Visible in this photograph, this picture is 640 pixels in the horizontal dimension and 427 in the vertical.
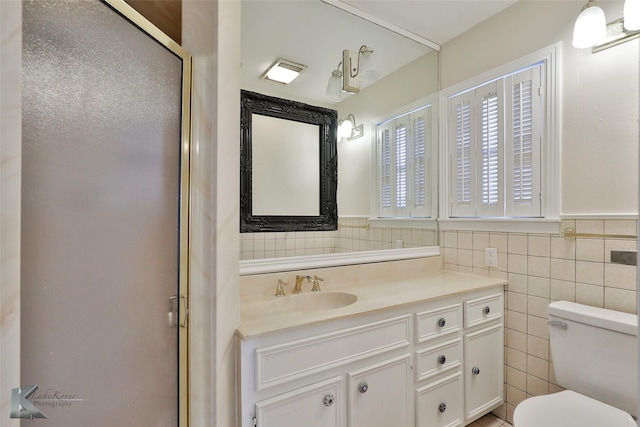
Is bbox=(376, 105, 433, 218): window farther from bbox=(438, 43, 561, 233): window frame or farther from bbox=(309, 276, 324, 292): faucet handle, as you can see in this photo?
bbox=(309, 276, 324, 292): faucet handle

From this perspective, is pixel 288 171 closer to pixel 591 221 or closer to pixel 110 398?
pixel 110 398

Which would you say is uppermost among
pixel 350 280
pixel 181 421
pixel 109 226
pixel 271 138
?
pixel 271 138

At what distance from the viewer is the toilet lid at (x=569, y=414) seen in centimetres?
116

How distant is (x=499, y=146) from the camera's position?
5.94 feet

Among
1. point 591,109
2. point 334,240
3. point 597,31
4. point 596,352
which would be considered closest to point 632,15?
point 597,31

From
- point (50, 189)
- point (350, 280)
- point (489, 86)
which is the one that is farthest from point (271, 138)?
point (489, 86)

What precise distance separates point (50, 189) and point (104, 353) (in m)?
0.45

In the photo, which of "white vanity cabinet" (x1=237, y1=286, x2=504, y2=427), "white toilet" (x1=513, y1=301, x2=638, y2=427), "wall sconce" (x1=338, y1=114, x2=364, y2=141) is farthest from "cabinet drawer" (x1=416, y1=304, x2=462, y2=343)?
"wall sconce" (x1=338, y1=114, x2=364, y2=141)

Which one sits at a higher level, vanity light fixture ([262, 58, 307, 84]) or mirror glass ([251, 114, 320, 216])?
vanity light fixture ([262, 58, 307, 84])

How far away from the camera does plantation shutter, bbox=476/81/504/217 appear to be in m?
1.81

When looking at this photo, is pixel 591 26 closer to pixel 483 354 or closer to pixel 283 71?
pixel 283 71

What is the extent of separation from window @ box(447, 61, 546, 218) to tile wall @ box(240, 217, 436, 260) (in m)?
0.37

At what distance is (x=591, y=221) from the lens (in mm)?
1456

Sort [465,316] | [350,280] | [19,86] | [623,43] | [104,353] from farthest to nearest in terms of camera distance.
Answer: [350,280], [465,316], [623,43], [104,353], [19,86]
